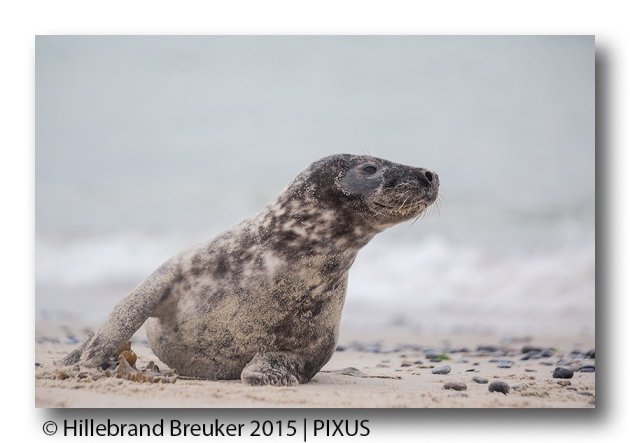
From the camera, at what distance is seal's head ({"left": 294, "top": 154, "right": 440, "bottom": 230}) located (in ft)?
19.7

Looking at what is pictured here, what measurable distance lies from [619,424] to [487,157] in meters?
4.13

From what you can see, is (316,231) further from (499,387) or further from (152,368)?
(499,387)

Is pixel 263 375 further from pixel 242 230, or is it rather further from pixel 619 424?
pixel 619 424

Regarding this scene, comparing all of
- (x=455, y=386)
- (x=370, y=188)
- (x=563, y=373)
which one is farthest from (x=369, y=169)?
(x=563, y=373)

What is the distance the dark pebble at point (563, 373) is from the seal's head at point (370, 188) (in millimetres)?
2097

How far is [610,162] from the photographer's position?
23.1 feet

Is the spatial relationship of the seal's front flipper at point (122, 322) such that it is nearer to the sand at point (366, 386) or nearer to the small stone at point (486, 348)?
the sand at point (366, 386)

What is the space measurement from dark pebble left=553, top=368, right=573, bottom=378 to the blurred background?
0.53 meters

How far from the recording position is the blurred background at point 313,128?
7.27 meters

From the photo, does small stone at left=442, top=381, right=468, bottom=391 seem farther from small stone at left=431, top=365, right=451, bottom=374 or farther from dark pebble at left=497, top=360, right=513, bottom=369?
dark pebble at left=497, top=360, right=513, bottom=369

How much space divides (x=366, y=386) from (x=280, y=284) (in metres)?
0.97

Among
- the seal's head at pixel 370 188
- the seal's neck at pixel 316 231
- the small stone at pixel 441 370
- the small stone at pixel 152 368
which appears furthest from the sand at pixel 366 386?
the seal's head at pixel 370 188

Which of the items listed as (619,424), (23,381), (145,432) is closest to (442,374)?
(619,424)

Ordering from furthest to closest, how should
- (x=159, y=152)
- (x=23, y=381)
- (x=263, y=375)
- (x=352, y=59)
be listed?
(x=159, y=152) < (x=352, y=59) < (x=23, y=381) < (x=263, y=375)
